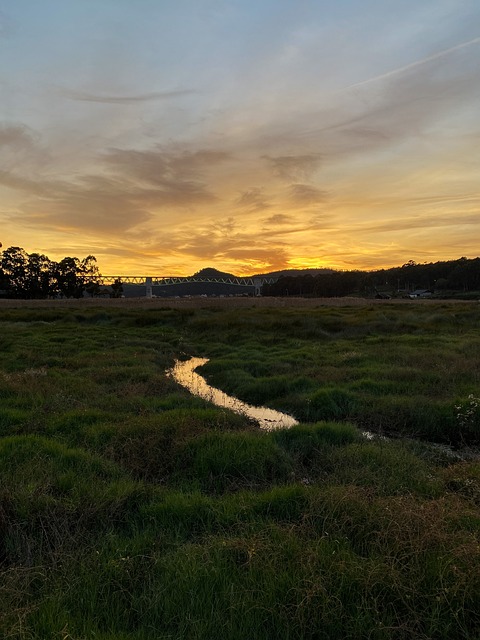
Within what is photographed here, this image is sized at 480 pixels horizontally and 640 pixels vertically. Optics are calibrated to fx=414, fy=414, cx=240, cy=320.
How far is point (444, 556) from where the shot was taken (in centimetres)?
420

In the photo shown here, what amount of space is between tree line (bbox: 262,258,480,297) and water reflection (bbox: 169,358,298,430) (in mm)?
120879

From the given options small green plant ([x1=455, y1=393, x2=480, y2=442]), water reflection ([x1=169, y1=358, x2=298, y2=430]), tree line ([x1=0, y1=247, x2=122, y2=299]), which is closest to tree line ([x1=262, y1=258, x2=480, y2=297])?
tree line ([x1=0, y1=247, x2=122, y2=299])

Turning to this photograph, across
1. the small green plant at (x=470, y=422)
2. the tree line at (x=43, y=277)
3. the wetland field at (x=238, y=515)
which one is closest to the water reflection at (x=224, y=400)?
Answer: the wetland field at (x=238, y=515)

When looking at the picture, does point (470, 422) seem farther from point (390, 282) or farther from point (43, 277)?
point (390, 282)

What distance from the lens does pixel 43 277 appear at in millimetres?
99000

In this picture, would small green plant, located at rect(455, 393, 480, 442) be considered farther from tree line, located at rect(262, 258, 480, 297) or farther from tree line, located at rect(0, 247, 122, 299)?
tree line, located at rect(262, 258, 480, 297)

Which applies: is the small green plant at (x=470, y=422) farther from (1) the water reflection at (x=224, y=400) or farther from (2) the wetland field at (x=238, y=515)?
(1) the water reflection at (x=224, y=400)

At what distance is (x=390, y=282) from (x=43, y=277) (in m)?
123

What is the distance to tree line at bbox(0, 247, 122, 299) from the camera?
95.4 m

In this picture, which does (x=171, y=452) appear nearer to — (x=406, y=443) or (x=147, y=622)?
(x=147, y=622)

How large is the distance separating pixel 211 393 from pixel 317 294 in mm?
145417

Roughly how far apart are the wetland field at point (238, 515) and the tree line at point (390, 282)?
418ft

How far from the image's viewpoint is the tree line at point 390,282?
127756 millimetres

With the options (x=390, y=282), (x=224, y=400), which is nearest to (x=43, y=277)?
(x=224, y=400)
